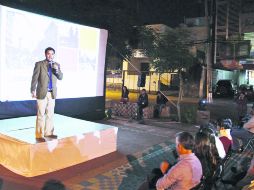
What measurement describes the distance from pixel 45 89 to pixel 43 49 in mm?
3075

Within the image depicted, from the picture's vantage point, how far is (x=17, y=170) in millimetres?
6203

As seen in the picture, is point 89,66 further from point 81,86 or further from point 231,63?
point 231,63

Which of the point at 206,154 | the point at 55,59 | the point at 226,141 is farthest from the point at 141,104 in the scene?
the point at 206,154

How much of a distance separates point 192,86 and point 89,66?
19.8 meters

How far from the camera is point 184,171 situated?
3.78 metres

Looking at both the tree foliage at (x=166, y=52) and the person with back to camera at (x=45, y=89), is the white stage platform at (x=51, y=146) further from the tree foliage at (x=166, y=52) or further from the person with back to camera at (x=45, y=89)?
the tree foliage at (x=166, y=52)

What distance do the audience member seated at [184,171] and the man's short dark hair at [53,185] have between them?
7.97 feet

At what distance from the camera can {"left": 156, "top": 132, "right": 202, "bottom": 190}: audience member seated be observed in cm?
378

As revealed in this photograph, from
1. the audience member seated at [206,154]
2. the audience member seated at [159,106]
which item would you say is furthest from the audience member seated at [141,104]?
the audience member seated at [206,154]

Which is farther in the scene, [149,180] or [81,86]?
[81,86]

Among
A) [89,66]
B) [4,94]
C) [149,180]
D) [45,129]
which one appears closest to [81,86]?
[89,66]

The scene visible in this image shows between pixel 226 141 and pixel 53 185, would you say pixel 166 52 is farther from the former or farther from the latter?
pixel 53 185

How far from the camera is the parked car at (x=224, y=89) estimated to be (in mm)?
28953

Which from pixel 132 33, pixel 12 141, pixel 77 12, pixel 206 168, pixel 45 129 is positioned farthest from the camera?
pixel 132 33
